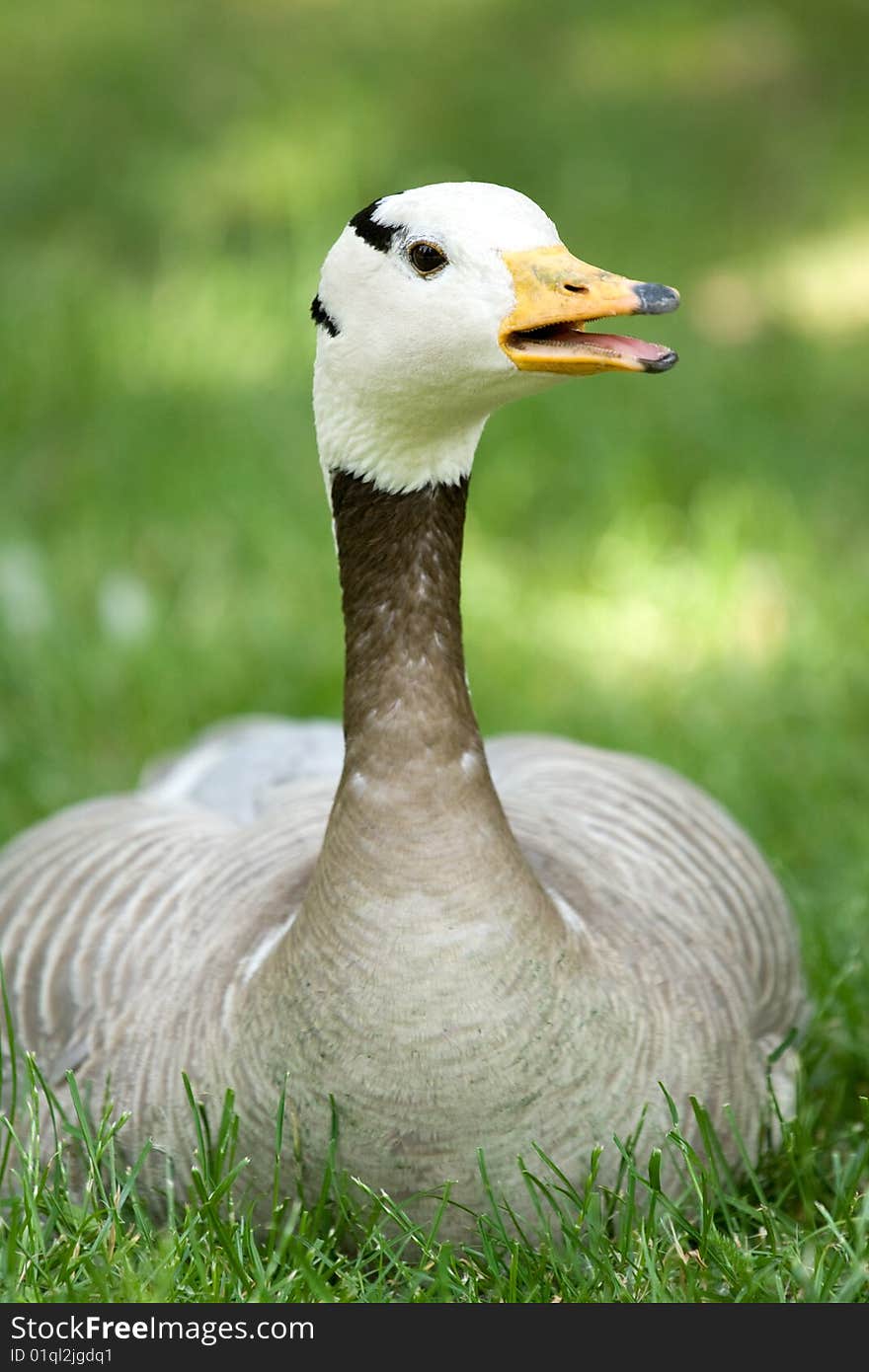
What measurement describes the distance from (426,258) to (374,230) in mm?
106

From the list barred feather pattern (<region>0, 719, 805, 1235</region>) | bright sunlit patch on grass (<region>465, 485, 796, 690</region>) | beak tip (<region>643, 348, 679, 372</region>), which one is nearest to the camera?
beak tip (<region>643, 348, 679, 372</region>)

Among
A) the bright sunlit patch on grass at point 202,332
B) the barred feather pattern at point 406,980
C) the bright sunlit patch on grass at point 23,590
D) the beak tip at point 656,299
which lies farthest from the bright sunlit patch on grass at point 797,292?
the beak tip at point 656,299

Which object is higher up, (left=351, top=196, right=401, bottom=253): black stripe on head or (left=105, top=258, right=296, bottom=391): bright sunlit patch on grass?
(left=105, top=258, right=296, bottom=391): bright sunlit patch on grass

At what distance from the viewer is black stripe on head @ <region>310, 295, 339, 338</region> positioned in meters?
2.70

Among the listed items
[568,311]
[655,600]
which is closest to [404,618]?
[568,311]

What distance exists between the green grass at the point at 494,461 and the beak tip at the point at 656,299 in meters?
1.29

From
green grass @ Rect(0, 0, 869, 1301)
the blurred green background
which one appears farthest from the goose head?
the blurred green background

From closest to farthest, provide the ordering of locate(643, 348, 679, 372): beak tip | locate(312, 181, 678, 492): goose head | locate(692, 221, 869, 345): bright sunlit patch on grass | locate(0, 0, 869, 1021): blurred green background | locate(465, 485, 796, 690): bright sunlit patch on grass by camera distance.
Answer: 1. locate(643, 348, 679, 372): beak tip
2. locate(312, 181, 678, 492): goose head
3. locate(0, 0, 869, 1021): blurred green background
4. locate(465, 485, 796, 690): bright sunlit patch on grass
5. locate(692, 221, 869, 345): bright sunlit patch on grass

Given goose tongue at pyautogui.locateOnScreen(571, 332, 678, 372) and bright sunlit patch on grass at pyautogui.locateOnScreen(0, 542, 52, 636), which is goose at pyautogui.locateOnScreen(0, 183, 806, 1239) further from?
bright sunlit patch on grass at pyautogui.locateOnScreen(0, 542, 52, 636)

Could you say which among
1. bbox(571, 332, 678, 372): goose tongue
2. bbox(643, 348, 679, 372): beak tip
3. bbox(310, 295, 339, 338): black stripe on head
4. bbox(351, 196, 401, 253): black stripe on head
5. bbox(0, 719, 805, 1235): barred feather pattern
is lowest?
bbox(0, 719, 805, 1235): barred feather pattern

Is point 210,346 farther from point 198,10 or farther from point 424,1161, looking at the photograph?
point 424,1161

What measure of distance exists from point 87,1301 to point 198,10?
919 cm

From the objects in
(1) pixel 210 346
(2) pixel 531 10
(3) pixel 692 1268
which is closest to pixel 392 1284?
(3) pixel 692 1268

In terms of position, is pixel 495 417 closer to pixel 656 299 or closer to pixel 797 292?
pixel 797 292
